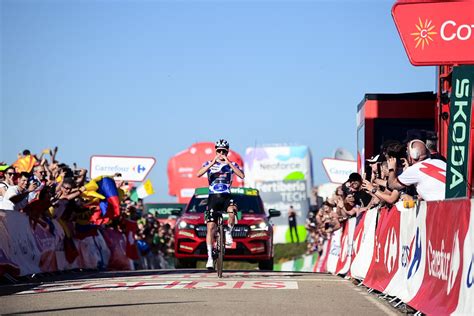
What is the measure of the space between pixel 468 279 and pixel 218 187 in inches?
327

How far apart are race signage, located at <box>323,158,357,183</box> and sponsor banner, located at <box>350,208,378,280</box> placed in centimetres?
1290

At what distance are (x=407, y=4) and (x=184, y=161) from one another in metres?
76.5

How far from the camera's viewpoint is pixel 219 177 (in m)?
16.9

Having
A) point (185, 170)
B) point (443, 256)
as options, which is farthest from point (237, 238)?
point (185, 170)

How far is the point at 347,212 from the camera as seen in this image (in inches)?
808

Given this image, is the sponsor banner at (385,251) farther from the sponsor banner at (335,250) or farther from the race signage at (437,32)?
the sponsor banner at (335,250)

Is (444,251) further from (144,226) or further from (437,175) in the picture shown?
(144,226)

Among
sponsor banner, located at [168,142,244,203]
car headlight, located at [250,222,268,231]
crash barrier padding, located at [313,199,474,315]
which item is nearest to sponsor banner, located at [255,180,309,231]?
Result: sponsor banner, located at [168,142,244,203]

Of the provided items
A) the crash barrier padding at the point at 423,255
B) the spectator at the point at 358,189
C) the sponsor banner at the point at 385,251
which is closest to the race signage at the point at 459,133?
the crash barrier padding at the point at 423,255

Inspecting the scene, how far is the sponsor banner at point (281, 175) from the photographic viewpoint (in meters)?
90.8

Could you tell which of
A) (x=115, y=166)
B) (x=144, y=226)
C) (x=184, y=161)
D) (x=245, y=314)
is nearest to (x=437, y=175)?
(x=245, y=314)

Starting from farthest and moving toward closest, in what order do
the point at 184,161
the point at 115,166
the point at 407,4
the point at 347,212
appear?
the point at 184,161 → the point at 115,166 → the point at 347,212 → the point at 407,4

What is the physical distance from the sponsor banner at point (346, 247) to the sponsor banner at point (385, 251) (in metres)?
3.30

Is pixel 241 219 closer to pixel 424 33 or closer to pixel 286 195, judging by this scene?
pixel 424 33
